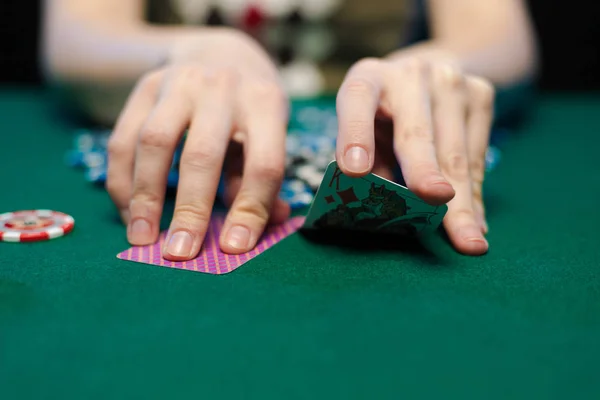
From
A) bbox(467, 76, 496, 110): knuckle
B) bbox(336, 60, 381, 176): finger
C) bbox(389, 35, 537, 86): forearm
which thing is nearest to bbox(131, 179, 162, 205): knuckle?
bbox(336, 60, 381, 176): finger

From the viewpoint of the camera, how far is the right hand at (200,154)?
106cm

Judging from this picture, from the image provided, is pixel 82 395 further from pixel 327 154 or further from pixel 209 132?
pixel 327 154

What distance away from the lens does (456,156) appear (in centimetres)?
116

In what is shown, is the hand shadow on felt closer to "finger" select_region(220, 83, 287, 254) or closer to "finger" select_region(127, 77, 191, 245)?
"finger" select_region(220, 83, 287, 254)

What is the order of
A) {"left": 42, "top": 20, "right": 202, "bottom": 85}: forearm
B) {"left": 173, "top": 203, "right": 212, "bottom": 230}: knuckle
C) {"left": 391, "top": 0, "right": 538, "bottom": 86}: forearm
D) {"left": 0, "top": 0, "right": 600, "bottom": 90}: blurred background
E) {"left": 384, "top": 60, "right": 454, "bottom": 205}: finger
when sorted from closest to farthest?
{"left": 384, "top": 60, "right": 454, "bottom": 205}: finger < {"left": 173, "top": 203, "right": 212, "bottom": 230}: knuckle < {"left": 42, "top": 20, "right": 202, "bottom": 85}: forearm < {"left": 391, "top": 0, "right": 538, "bottom": 86}: forearm < {"left": 0, "top": 0, "right": 600, "bottom": 90}: blurred background

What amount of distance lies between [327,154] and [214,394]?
3.65ft

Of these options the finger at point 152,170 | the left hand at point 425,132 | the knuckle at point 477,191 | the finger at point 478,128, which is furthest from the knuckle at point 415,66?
the finger at point 152,170

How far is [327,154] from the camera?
1678 millimetres

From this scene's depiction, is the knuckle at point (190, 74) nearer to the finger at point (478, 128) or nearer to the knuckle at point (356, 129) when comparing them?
the knuckle at point (356, 129)

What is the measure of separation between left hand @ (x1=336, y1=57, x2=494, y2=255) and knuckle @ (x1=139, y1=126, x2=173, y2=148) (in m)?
0.32

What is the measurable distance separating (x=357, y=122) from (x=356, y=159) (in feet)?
0.29

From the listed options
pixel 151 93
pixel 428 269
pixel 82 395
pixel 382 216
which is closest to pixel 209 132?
pixel 151 93

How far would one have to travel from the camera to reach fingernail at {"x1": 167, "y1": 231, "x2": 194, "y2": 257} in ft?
3.22

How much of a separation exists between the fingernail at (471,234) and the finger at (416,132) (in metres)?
0.14
